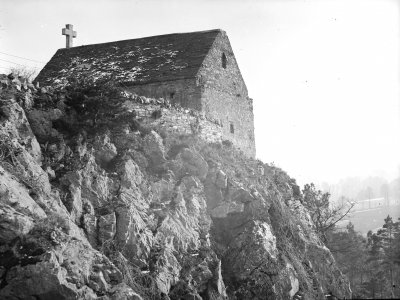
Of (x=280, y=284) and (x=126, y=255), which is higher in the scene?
(x=126, y=255)

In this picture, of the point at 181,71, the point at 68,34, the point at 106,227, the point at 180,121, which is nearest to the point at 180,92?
the point at 181,71

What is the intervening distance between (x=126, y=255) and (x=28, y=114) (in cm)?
594

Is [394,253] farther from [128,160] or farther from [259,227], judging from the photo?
[128,160]

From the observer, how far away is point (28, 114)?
676 inches

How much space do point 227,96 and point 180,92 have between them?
3.56 m

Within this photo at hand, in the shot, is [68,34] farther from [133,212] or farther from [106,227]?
[106,227]

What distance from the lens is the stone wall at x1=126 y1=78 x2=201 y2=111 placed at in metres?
26.1

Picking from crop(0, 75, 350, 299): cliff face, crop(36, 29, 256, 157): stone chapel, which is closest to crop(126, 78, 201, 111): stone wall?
crop(36, 29, 256, 157): stone chapel

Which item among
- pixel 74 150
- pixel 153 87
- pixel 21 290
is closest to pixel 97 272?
pixel 21 290

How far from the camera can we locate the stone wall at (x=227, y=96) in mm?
26906

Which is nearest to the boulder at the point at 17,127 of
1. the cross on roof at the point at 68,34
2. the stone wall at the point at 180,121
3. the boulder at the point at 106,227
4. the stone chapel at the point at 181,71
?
the boulder at the point at 106,227

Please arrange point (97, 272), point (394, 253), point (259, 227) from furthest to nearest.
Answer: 1. point (394, 253)
2. point (259, 227)
3. point (97, 272)

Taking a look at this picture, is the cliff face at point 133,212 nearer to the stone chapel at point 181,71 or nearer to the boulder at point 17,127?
the boulder at point 17,127

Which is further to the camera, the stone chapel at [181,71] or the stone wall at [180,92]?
the stone chapel at [181,71]
